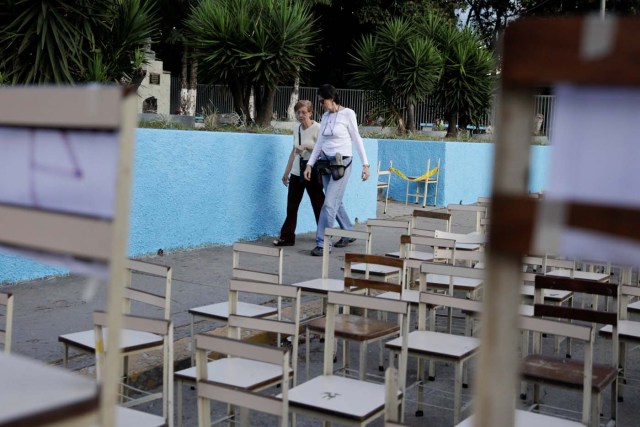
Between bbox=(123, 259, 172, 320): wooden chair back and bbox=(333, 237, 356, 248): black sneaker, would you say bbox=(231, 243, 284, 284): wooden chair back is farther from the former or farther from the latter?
bbox=(333, 237, 356, 248): black sneaker

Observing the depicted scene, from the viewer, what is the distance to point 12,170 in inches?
59.0

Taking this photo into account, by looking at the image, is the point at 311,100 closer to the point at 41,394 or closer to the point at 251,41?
the point at 251,41

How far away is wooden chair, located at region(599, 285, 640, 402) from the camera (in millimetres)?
4969

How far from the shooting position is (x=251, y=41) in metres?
13.0

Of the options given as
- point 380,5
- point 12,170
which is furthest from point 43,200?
point 380,5

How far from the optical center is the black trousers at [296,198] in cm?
1008

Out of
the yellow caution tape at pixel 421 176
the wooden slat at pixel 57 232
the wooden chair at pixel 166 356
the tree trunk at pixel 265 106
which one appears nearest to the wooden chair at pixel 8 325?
the wooden chair at pixel 166 356

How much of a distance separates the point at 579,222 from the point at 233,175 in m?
9.24

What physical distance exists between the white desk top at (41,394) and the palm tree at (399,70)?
1740 centimetres

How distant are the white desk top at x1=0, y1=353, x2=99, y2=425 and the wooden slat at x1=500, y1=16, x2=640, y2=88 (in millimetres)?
785

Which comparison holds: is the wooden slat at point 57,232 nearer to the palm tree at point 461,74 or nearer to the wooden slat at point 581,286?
the wooden slat at point 581,286

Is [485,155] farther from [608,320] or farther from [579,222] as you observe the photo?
[579,222]

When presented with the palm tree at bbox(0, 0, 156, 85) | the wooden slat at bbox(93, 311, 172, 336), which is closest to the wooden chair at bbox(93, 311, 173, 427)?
the wooden slat at bbox(93, 311, 172, 336)

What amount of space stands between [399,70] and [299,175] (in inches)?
365
